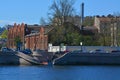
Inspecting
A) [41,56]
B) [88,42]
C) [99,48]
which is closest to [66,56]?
[41,56]

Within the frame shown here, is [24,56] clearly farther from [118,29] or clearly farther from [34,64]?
[118,29]

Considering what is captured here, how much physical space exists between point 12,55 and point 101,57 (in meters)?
18.7

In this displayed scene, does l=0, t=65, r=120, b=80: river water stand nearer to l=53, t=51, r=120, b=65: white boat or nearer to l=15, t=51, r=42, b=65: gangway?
l=53, t=51, r=120, b=65: white boat

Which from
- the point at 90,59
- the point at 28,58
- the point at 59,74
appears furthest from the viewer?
the point at 90,59

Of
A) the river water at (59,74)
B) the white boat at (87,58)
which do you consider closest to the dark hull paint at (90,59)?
the white boat at (87,58)

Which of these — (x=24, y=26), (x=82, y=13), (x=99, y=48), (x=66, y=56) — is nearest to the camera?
(x=66, y=56)

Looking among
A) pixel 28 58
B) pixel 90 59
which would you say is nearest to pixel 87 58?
pixel 90 59

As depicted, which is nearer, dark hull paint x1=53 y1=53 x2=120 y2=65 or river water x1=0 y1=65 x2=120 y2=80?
river water x1=0 y1=65 x2=120 y2=80

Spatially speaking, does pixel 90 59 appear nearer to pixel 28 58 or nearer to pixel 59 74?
pixel 28 58

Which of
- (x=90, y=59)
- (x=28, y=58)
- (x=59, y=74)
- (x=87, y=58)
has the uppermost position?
(x=28, y=58)

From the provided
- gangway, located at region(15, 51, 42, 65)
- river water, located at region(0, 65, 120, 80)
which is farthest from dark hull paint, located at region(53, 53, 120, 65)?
river water, located at region(0, 65, 120, 80)

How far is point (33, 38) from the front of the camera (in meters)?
176

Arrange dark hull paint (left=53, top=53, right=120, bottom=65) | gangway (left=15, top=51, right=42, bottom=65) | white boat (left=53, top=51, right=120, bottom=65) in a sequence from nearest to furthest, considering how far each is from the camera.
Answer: white boat (left=53, top=51, right=120, bottom=65) → dark hull paint (left=53, top=53, right=120, bottom=65) → gangway (left=15, top=51, right=42, bottom=65)

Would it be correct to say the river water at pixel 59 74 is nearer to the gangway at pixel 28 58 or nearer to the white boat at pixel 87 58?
the white boat at pixel 87 58
